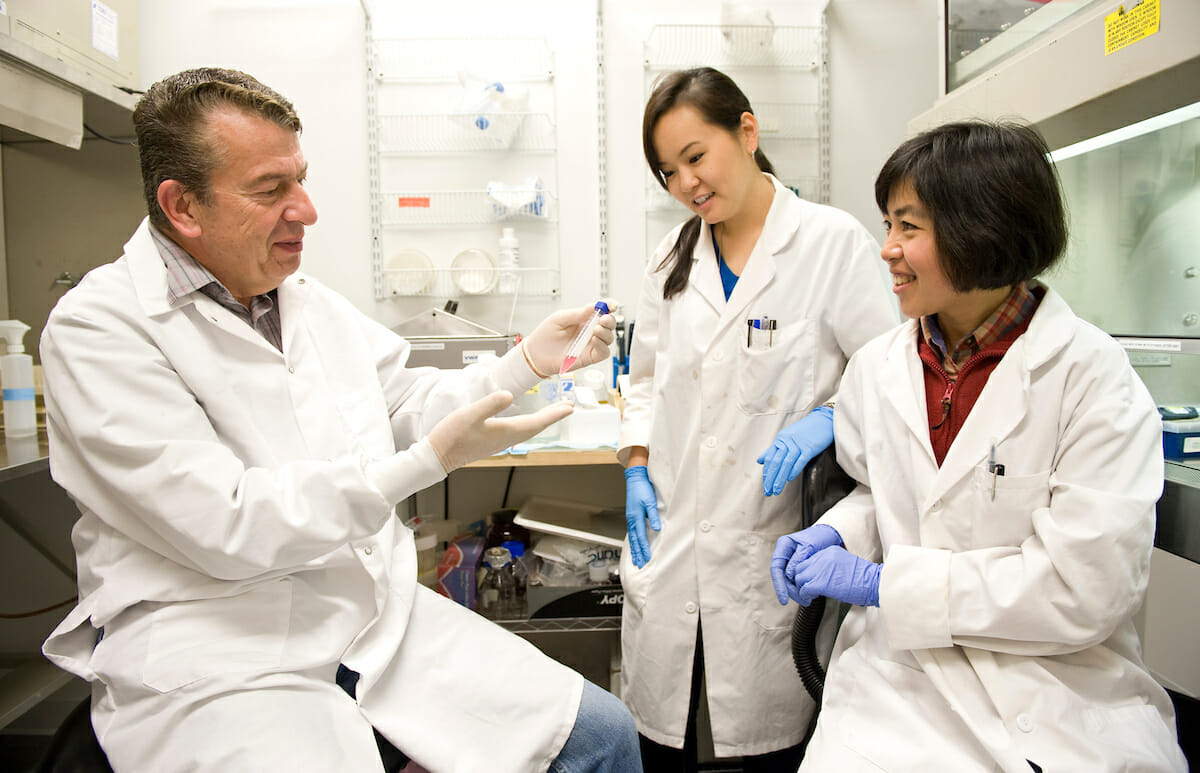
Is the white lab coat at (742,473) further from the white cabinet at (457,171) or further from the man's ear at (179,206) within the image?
the white cabinet at (457,171)

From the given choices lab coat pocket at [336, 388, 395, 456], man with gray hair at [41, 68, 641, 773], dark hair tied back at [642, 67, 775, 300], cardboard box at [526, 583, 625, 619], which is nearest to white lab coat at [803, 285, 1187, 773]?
man with gray hair at [41, 68, 641, 773]

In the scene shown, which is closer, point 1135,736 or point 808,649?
point 1135,736

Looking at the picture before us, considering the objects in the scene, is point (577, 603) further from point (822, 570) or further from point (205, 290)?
point (205, 290)

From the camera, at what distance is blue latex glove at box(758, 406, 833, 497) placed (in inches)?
49.1

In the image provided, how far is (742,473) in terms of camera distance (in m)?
1.38

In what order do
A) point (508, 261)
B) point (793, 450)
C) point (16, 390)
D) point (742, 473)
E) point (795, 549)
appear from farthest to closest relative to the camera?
1. point (508, 261)
2. point (16, 390)
3. point (742, 473)
4. point (793, 450)
5. point (795, 549)

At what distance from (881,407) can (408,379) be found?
90 centimetres

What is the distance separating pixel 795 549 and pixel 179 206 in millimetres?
1118

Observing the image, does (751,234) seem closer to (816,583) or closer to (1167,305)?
(816,583)

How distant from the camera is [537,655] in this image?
1.16 m

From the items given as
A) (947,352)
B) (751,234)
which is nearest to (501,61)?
(751,234)

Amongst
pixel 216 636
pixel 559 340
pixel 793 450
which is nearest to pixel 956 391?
pixel 793 450

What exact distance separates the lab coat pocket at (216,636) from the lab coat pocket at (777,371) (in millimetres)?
886

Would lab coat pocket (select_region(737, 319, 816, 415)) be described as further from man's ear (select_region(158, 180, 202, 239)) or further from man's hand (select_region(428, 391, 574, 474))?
man's ear (select_region(158, 180, 202, 239))
